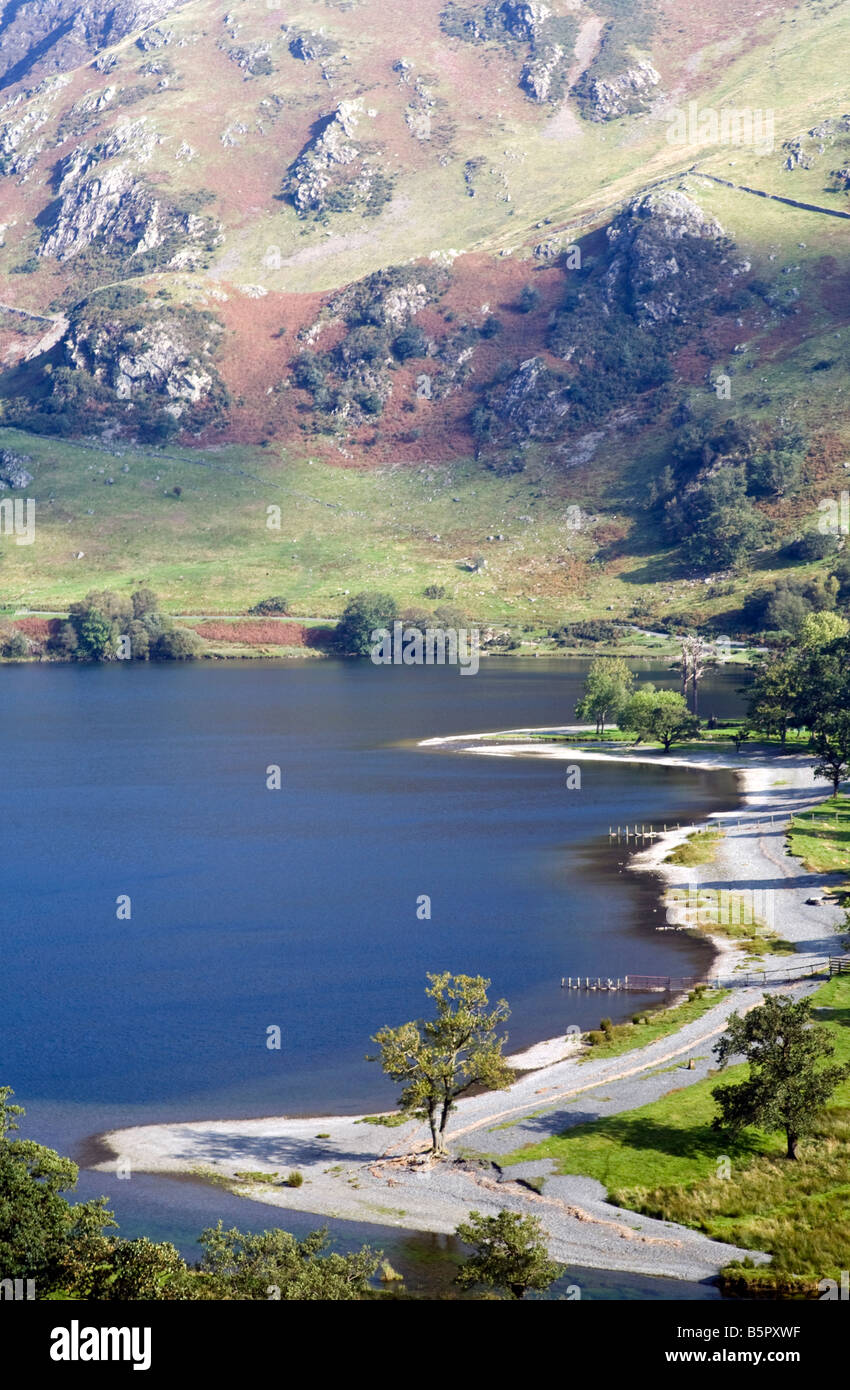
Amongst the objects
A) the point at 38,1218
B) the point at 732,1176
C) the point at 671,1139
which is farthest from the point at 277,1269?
the point at 671,1139

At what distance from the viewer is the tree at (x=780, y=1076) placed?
4950cm

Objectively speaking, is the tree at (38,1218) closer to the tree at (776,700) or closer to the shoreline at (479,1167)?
the shoreline at (479,1167)

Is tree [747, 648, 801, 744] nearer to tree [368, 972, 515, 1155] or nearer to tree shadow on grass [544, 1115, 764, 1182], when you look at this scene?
tree shadow on grass [544, 1115, 764, 1182]

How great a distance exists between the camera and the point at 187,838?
391ft

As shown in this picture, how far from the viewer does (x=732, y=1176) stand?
47781 millimetres

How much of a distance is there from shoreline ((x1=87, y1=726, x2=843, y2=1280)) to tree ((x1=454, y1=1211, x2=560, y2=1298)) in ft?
13.9

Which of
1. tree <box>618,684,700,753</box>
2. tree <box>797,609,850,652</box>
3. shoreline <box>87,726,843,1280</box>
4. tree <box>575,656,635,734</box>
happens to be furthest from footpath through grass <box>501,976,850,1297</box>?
tree <box>797,609,850,652</box>

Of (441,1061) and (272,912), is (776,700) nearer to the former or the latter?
(272,912)

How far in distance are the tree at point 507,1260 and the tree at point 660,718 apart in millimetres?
121066

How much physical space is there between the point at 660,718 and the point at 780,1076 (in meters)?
108

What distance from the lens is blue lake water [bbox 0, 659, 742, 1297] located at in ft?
202
